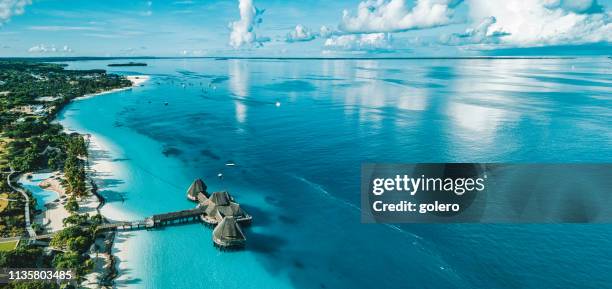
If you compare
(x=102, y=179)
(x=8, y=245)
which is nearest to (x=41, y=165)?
(x=102, y=179)

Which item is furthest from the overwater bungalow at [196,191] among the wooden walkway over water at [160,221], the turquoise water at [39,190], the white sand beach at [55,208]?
the turquoise water at [39,190]

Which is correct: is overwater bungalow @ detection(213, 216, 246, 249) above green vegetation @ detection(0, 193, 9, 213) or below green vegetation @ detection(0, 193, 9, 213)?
below

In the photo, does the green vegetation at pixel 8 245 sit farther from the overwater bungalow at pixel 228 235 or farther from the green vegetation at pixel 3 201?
the overwater bungalow at pixel 228 235

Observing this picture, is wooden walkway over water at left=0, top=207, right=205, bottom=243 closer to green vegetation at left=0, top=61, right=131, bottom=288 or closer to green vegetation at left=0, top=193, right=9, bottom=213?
green vegetation at left=0, top=61, right=131, bottom=288

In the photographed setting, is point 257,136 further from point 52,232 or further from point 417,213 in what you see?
point 417,213

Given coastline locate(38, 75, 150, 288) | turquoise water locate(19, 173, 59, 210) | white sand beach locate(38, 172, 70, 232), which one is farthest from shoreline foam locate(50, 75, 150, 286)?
turquoise water locate(19, 173, 59, 210)

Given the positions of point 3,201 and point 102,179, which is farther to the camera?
point 102,179

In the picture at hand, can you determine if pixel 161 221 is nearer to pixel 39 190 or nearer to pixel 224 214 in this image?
pixel 224 214
